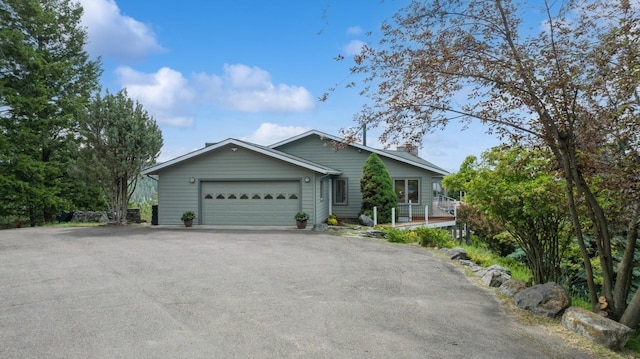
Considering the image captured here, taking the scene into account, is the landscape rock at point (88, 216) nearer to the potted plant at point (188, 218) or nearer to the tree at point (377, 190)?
the potted plant at point (188, 218)

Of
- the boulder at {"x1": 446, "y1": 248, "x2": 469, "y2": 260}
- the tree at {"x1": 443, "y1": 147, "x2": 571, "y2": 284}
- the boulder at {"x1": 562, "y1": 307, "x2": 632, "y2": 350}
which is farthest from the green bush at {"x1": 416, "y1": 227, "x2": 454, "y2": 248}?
the boulder at {"x1": 562, "y1": 307, "x2": 632, "y2": 350}

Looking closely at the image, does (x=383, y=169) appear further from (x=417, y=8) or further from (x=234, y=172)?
(x=417, y=8)

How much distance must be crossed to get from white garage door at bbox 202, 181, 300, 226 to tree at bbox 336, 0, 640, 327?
10416mm

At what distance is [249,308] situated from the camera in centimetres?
508

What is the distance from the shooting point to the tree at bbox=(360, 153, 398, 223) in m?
17.0

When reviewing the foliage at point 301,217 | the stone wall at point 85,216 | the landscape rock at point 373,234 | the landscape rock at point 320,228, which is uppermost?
the foliage at point 301,217

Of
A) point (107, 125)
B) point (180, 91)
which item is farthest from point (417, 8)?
point (180, 91)

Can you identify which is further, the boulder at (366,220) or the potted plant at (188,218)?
the boulder at (366,220)

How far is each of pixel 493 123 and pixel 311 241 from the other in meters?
7.59

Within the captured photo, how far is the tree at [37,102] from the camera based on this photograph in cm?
1830

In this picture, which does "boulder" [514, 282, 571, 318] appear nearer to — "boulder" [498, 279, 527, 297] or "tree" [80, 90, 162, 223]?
"boulder" [498, 279, 527, 297]

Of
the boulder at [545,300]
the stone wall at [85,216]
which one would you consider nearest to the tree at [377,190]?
the boulder at [545,300]

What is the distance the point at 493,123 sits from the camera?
4.94 meters

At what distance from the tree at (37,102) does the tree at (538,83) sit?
18.1 m
